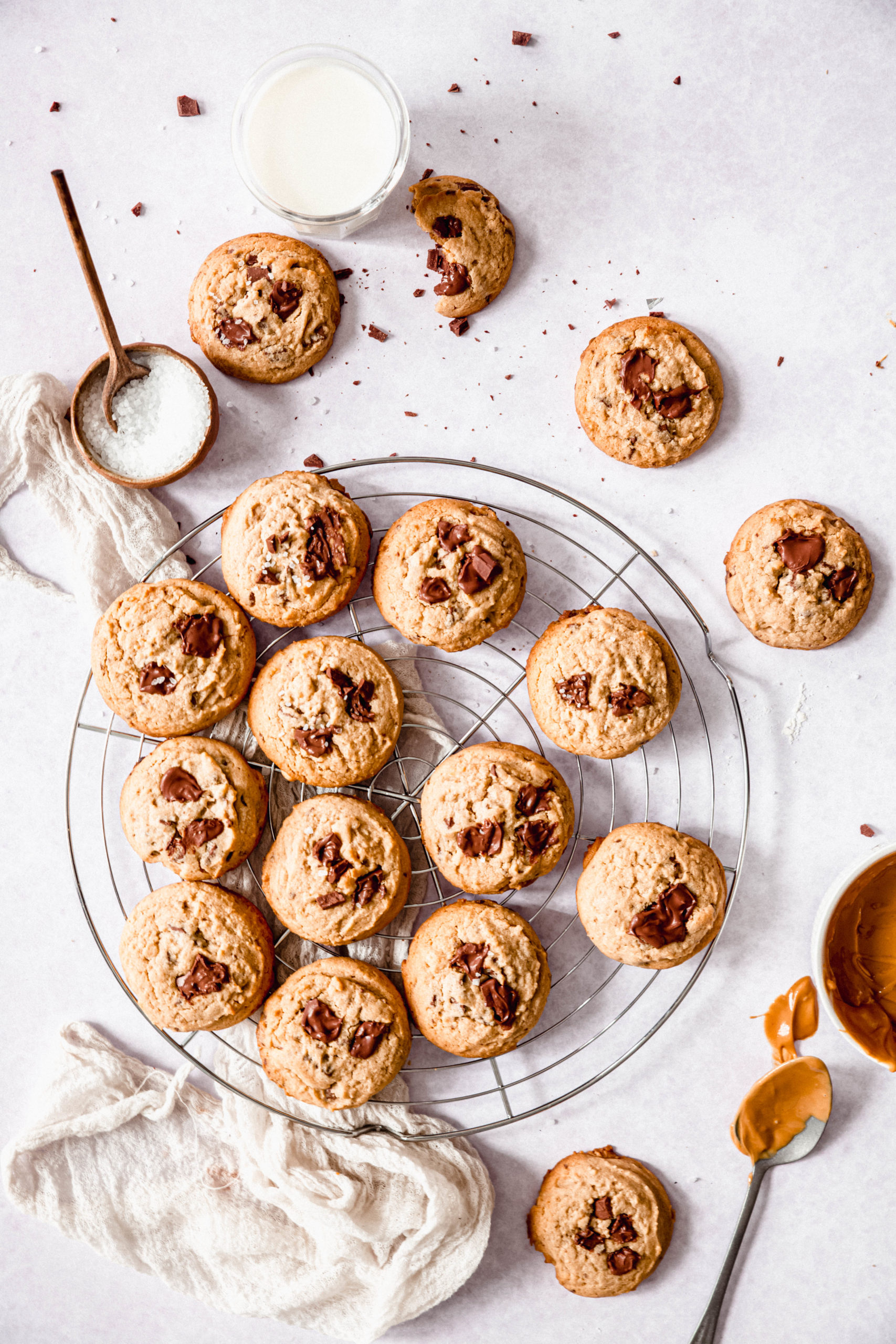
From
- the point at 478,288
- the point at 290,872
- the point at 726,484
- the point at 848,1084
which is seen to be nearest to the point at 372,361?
the point at 478,288

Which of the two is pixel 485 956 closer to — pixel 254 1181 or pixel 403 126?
pixel 254 1181

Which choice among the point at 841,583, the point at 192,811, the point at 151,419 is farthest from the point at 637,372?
the point at 192,811

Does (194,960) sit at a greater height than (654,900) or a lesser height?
greater

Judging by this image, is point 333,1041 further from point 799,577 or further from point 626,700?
point 799,577

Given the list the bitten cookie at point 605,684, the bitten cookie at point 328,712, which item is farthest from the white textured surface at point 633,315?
the bitten cookie at point 328,712

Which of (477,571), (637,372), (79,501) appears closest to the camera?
(477,571)

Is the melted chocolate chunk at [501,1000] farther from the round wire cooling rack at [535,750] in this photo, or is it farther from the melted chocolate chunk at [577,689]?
the melted chocolate chunk at [577,689]

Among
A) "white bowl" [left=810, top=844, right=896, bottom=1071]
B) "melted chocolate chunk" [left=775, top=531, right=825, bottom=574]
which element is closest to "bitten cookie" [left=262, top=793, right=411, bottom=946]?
"white bowl" [left=810, top=844, right=896, bottom=1071]
